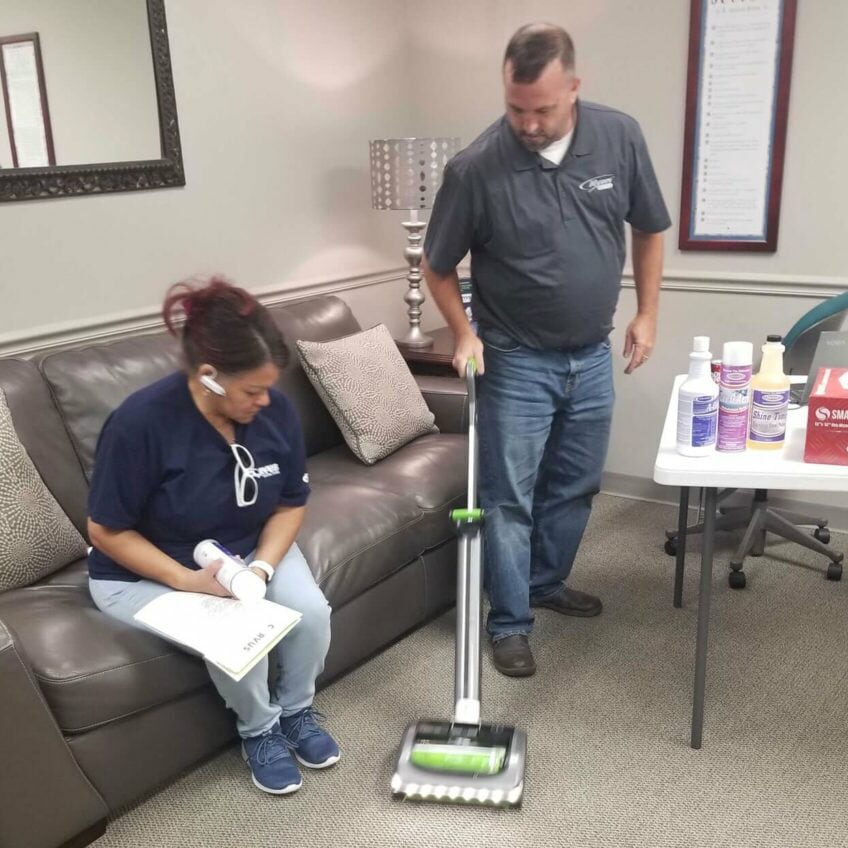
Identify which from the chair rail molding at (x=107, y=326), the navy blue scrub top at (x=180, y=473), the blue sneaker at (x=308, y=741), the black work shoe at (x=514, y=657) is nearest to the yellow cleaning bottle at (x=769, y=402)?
the black work shoe at (x=514, y=657)

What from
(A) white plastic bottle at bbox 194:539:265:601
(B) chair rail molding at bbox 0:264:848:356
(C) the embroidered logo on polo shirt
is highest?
(C) the embroidered logo on polo shirt

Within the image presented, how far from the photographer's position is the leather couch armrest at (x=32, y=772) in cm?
155

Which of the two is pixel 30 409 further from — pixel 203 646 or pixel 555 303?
pixel 555 303

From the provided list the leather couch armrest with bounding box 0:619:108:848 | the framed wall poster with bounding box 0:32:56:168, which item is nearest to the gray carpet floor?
the leather couch armrest with bounding box 0:619:108:848

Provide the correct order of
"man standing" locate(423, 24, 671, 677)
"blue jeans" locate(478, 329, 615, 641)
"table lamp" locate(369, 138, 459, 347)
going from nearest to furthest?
"man standing" locate(423, 24, 671, 677)
"blue jeans" locate(478, 329, 615, 641)
"table lamp" locate(369, 138, 459, 347)

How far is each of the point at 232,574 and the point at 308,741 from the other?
0.45 meters

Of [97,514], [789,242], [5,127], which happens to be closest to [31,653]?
[97,514]

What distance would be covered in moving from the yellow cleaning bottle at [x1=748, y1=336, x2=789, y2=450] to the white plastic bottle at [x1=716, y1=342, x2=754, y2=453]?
18mm

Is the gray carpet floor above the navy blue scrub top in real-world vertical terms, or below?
below

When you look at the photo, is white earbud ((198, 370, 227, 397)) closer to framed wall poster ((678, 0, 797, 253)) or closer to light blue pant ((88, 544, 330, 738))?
light blue pant ((88, 544, 330, 738))

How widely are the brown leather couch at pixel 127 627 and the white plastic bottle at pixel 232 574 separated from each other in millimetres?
177

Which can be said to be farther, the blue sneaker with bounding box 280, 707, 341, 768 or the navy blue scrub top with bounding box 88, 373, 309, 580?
the blue sneaker with bounding box 280, 707, 341, 768

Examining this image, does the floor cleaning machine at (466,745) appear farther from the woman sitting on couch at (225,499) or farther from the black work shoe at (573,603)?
the black work shoe at (573,603)

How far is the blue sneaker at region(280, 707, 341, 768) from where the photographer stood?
1.95 m
